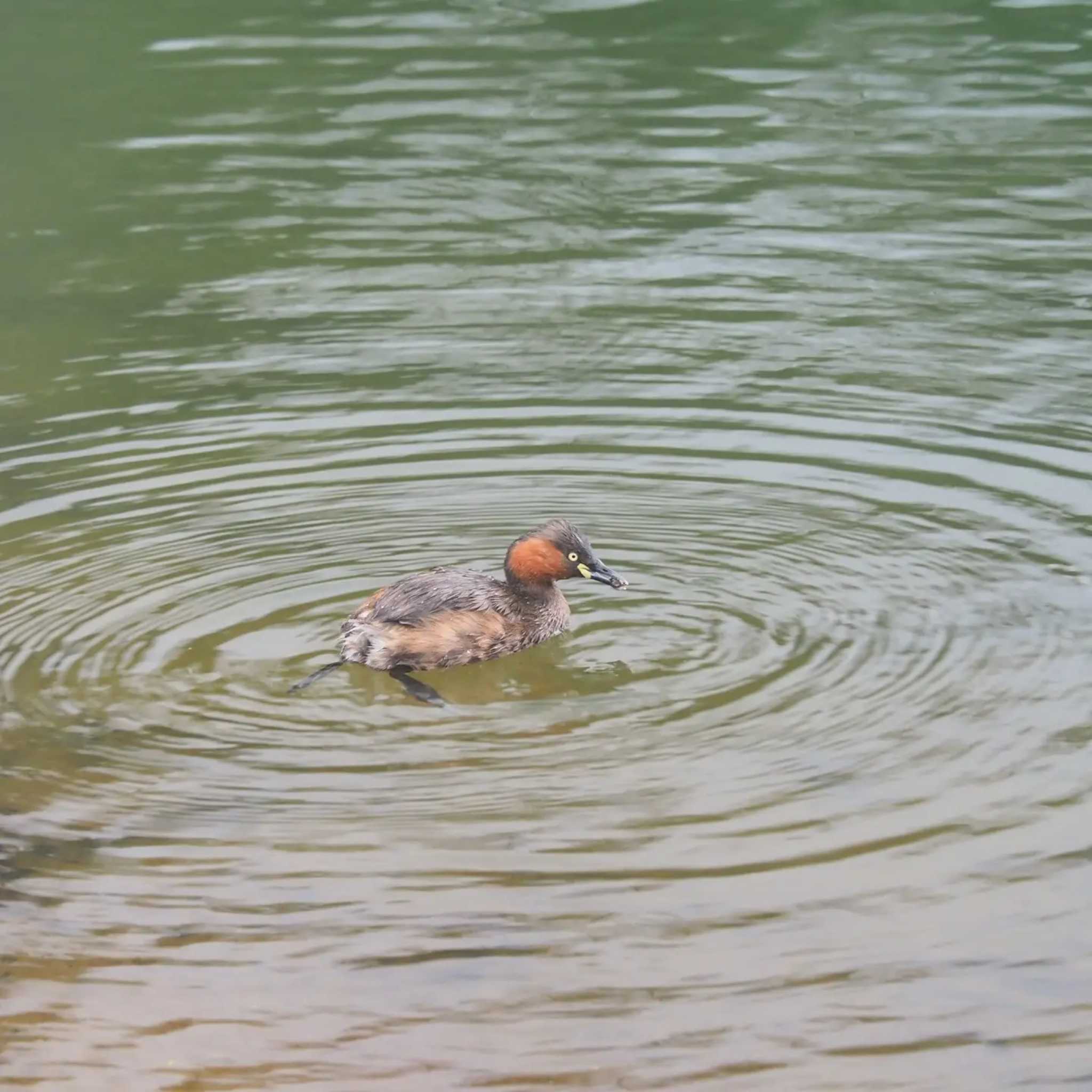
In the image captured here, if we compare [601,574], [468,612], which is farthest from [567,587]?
[468,612]

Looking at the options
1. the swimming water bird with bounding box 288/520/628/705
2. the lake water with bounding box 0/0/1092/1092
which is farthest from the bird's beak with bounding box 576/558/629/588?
the lake water with bounding box 0/0/1092/1092

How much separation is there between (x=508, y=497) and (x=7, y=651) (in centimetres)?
293

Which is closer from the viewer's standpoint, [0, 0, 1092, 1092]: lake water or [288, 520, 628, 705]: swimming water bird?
[0, 0, 1092, 1092]: lake water

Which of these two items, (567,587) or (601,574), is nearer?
(601,574)

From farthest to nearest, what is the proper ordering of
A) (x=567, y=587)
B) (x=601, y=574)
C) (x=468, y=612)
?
(x=567, y=587) < (x=601, y=574) < (x=468, y=612)

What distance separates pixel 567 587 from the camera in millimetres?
11250

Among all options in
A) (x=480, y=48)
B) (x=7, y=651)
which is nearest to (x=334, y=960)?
(x=7, y=651)

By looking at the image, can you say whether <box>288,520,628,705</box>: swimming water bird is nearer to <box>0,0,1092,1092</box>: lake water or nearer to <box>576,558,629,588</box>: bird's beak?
<box>576,558,629,588</box>: bird's beak

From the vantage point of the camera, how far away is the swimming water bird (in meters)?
9.58

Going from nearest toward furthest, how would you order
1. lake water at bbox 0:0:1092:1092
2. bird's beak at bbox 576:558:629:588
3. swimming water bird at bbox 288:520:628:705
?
lake water at bbox 0:0:1092:1092
swimming water bird at bbox 288:520:628:705
bird's beak at bbox 576:558:629:588

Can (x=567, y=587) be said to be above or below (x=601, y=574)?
below

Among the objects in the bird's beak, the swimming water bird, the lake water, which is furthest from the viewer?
the bird's beak

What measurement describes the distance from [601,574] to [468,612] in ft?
2.18

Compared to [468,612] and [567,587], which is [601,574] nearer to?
[468,612]
